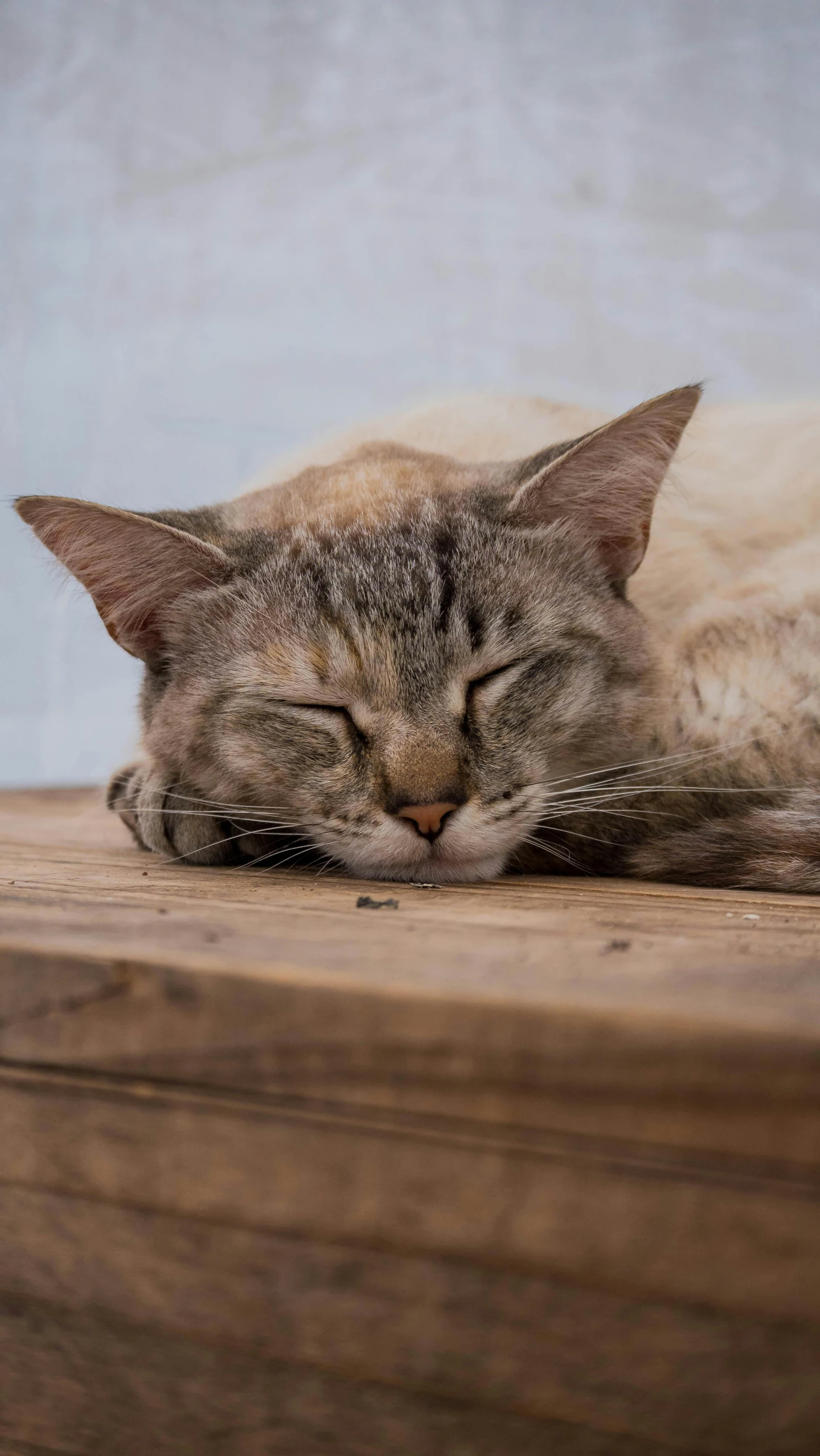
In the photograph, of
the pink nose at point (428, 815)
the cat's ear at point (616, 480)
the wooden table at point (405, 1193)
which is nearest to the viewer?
the wooden table at point (405, 1193)

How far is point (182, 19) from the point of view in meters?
3.34

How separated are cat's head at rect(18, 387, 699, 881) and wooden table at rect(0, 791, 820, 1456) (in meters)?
0.49

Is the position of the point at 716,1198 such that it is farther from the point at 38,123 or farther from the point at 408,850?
the point at 38,123

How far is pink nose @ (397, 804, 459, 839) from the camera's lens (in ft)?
4.14

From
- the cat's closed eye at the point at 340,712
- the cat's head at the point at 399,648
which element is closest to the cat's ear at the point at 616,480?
the cat's head at the point at 399,648

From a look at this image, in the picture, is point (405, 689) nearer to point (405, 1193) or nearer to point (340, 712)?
point (340, 712)

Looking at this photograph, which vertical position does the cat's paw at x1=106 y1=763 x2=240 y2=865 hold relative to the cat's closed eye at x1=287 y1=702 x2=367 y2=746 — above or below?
below

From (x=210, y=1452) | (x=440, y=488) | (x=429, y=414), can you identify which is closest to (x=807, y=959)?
(x=210, y=1452)

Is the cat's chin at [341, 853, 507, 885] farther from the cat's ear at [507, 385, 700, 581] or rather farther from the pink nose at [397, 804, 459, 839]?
the cat's ear at [507, 385, 700, 581]

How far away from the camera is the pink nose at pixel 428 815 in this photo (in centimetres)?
126

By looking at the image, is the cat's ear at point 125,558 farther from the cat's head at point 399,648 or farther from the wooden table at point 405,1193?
the wooden table at point 405,1193

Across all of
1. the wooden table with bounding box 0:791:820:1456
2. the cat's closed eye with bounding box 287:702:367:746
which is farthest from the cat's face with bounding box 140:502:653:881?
the wooden table with bounding box 0:791:820:1456

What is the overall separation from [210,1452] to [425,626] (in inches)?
35.7

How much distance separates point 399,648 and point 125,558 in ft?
1.30
